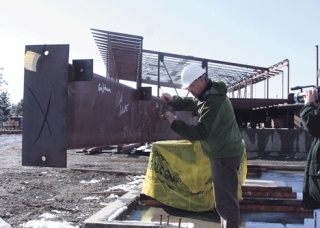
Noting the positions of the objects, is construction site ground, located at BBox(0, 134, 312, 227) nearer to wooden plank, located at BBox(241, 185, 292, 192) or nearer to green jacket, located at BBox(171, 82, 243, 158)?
wooden plank, located at BBox(241, 185, 292, 192)

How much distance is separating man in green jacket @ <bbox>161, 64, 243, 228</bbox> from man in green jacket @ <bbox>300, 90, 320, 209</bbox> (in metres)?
0.69

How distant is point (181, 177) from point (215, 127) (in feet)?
7.81

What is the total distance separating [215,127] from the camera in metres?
3.80

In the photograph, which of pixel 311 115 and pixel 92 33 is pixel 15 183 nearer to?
pixel 92 33

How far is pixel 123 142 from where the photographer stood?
3568mm

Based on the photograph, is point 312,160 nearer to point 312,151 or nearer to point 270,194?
point 312,151

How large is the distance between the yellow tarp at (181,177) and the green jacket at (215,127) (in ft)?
6.17

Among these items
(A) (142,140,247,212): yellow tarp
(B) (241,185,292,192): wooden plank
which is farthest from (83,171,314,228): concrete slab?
(B) (241,185,292,192): wooden plank

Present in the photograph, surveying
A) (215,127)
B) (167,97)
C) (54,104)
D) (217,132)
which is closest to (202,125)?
(215,127)

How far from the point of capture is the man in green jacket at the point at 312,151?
361 cm

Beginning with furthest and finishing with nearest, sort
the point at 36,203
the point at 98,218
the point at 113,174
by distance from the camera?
the point at 113,174 < the point at 36,203 < the point at 98,218

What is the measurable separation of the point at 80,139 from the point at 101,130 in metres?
0.39

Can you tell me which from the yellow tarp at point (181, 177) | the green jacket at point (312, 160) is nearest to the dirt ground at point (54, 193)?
the yellow tarp at point (181, 177)

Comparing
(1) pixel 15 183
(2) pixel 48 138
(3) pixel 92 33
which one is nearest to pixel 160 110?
(2) pixel 48 138
